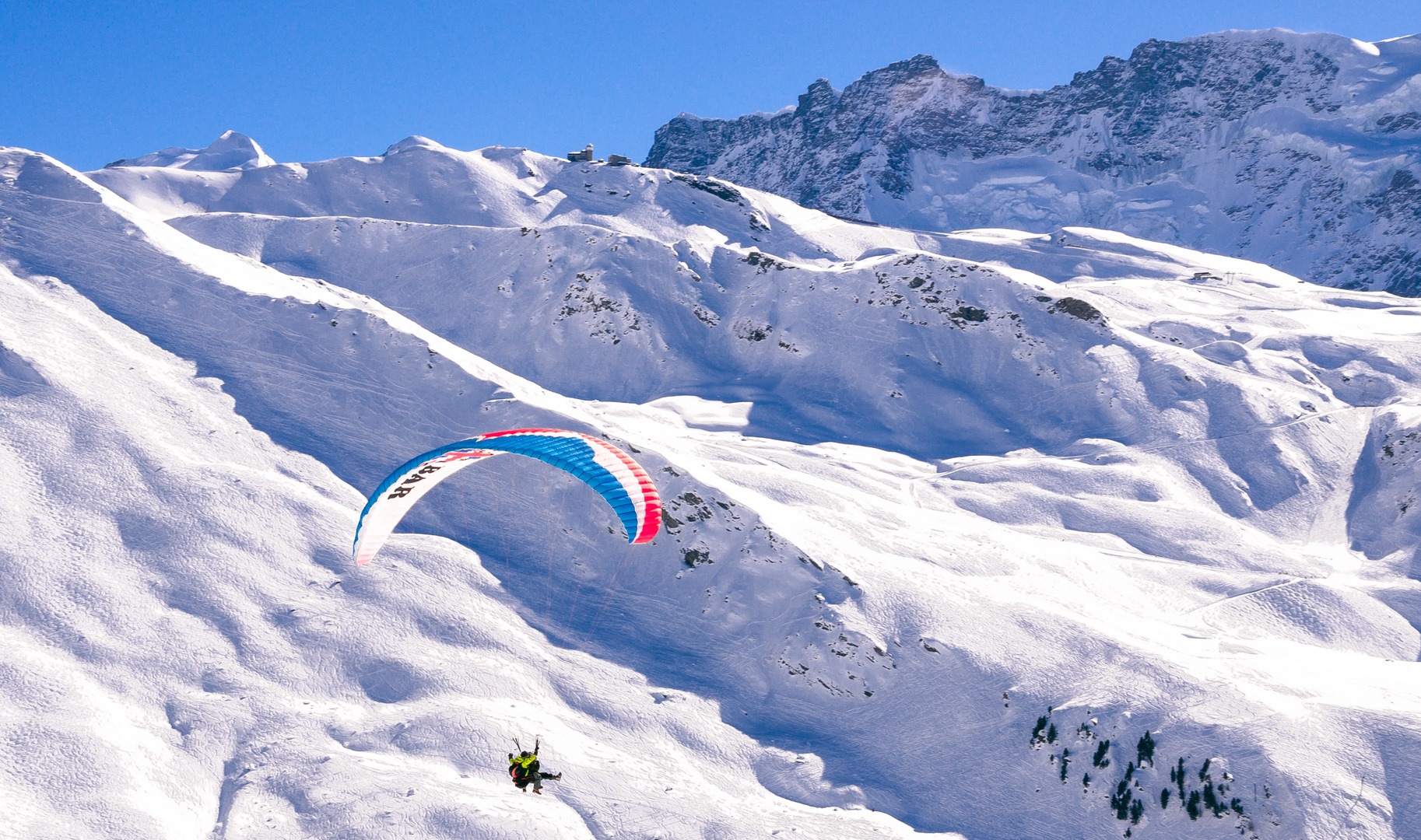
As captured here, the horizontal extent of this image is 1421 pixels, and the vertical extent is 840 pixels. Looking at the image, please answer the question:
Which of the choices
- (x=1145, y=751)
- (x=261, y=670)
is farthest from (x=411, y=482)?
(x=1145, y=751)

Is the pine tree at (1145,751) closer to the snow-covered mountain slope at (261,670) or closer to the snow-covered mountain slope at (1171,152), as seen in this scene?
the snow-covered mountain slope at (261,670)

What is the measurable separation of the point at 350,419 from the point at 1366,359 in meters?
60.2

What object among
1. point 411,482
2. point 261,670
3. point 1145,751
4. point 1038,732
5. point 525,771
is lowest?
point 261,670

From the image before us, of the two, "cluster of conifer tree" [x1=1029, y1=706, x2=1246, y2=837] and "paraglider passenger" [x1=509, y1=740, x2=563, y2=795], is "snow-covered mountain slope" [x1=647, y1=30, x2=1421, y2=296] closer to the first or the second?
"cluster of conifer tree" [x1=1029, y1=706, x2=1246, y2=837]

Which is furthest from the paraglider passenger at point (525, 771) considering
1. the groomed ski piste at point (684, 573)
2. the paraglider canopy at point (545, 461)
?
the paraglider canopy at point (545, 461)

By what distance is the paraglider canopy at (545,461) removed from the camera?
22000 millimetres

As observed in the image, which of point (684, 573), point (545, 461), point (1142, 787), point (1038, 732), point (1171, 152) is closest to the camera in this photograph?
point (545, 461)

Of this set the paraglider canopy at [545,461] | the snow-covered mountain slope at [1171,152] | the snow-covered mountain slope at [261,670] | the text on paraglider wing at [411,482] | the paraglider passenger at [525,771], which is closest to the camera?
the paraglider passenger at [525,771]

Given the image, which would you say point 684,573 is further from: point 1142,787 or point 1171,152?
point 1171,152

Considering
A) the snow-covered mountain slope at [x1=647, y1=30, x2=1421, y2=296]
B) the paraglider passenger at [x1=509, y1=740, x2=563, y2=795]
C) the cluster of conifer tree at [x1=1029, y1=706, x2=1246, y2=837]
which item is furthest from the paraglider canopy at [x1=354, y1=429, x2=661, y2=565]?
the snow-covered mountain slope at [x1=647, y1=30, x2=1421, y2=296]

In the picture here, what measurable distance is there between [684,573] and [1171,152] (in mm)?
147780

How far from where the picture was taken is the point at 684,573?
107 feet

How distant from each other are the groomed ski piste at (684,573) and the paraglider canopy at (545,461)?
5.89 metres

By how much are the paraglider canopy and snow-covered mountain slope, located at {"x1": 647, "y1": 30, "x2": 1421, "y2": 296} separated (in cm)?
12392
